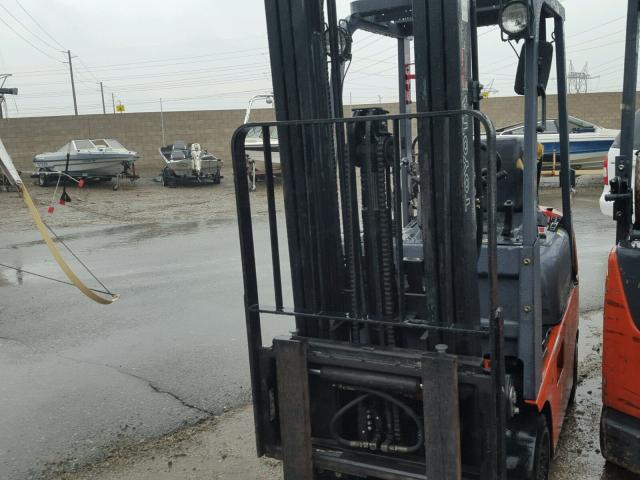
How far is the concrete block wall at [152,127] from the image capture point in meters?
25.3

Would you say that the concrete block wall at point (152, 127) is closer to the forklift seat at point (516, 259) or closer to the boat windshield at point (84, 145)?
the boat windshield at point (84, 145)

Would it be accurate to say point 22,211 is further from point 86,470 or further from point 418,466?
point 418,466

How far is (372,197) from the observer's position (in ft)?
9.21

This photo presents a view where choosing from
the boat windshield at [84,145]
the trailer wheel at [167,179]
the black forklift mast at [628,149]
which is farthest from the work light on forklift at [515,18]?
the boat windshield at [84,145]

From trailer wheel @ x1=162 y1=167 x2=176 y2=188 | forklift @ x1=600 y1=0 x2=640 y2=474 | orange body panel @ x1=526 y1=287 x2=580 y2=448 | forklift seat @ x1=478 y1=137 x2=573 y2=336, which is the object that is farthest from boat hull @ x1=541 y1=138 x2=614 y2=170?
forklift @ x1=600 y1=0 x2=640 y2=474

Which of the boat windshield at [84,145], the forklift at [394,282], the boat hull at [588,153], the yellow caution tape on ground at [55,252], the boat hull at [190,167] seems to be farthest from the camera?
the boat windshield at [84,145]

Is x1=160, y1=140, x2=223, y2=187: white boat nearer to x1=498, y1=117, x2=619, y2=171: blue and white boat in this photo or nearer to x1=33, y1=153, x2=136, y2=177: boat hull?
x1=33, y1=153, x2=136, y2=177: boat hull

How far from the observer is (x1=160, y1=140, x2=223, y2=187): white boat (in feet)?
71.7

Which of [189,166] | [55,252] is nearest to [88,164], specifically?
[189,166]

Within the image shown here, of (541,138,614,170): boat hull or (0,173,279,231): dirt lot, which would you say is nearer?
(0,173,279,231): dirt lot

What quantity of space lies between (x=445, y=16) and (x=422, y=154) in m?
0.58

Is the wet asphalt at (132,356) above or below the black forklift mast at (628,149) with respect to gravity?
below

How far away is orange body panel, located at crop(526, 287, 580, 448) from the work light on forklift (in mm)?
1660

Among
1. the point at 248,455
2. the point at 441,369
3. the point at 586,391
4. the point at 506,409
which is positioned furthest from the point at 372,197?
the point at 586,391
